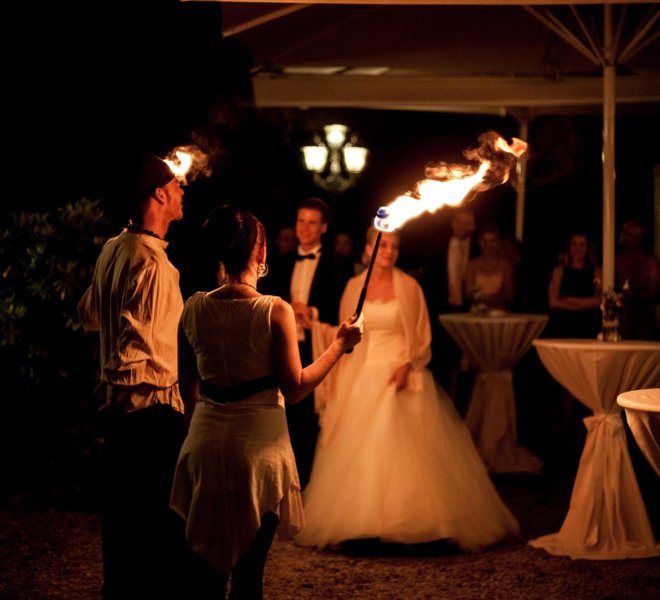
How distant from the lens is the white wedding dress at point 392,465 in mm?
5555

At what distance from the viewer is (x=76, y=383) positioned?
22.3 feet

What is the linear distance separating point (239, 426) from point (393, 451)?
8.21 feet

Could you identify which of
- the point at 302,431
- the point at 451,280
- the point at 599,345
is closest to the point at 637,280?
the point at 451,280

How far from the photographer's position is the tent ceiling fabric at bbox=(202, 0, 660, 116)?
8.62 m

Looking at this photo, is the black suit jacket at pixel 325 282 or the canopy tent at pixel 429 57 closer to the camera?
the black suit jacket at pixel 325 282

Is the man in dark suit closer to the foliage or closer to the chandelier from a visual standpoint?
the foliage

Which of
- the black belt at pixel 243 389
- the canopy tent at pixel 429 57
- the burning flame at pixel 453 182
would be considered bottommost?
the black belt at pixel 243 389

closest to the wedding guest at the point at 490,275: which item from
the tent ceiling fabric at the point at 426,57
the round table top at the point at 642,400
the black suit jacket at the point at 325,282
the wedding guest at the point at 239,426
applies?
the tent ceiling fabric at the point at 426,57

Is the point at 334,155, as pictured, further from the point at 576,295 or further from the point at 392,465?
the point at 392,465

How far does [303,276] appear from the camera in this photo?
686 cm

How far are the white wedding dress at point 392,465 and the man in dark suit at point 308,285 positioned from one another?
1.86ft

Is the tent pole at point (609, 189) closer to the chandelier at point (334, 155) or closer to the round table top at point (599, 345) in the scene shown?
the round table top at point (599, 345)

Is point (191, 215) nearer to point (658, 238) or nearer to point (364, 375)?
point (364, 375)

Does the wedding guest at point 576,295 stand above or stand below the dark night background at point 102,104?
below
